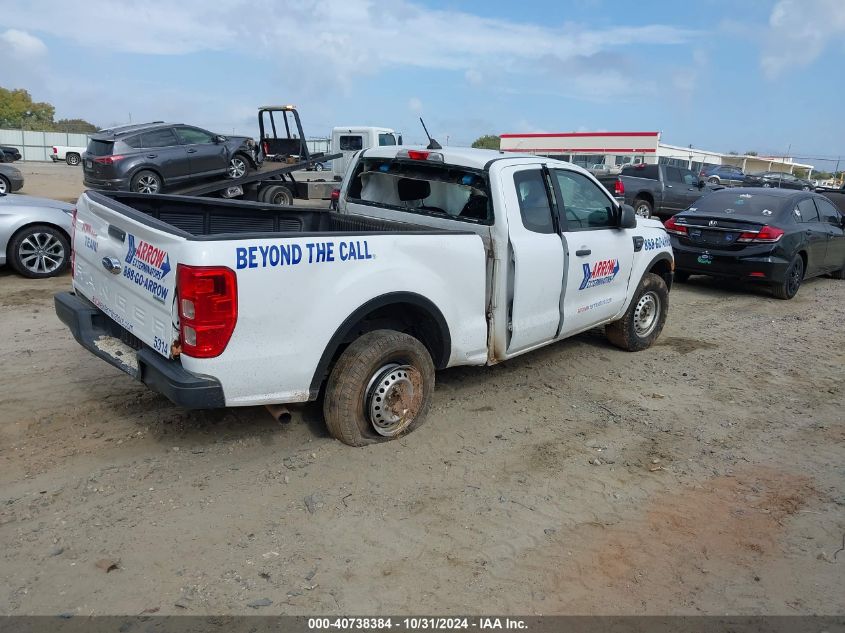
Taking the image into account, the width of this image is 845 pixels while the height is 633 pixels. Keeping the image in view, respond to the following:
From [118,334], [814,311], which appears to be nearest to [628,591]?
[118,334]

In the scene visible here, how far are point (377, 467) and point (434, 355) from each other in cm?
91

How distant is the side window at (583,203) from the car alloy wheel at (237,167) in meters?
11.0

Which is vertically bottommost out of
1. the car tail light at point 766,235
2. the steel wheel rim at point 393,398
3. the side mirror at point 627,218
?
the steel wheel rim at point 393,398

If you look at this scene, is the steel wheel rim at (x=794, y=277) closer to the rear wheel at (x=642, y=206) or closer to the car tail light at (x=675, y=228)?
the car tail light at (x=675, y=228)

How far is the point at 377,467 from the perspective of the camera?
4008 millimetres

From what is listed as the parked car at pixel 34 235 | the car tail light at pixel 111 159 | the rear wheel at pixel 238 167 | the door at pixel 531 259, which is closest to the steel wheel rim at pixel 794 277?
the door at pixel 531 259

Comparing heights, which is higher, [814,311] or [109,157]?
[109,157]

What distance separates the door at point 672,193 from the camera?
1791 centimetres

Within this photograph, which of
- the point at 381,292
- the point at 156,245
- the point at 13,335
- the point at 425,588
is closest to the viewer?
the point at 425,588

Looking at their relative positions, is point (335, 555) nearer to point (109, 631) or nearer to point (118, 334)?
point (109, 631)

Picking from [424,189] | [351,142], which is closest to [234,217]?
[424,189]

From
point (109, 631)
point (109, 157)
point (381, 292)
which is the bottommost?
point (109, 631)

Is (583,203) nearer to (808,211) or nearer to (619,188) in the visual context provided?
(808,211)

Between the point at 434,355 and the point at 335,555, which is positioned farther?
the point at 434,355
